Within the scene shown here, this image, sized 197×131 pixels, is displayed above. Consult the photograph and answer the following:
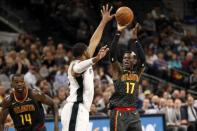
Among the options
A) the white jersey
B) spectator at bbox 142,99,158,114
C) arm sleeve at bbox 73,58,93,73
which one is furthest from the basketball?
spectator at bbox 142,99,158,114

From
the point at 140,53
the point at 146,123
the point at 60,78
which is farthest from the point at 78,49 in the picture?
the point at 60,78

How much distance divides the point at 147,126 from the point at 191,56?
6909 mm

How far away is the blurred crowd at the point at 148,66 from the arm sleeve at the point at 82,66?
4.73 metres

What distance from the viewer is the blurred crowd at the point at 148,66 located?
15.0 m

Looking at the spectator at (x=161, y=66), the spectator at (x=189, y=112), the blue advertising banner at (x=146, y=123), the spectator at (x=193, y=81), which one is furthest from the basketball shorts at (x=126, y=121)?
the spectator at (x=193, y=81)

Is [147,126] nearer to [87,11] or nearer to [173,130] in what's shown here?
[173,130]

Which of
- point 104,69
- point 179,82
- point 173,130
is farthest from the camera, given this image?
point 179,82

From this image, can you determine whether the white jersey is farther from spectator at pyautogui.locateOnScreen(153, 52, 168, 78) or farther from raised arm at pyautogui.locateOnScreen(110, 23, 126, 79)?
spectator at pyautogui.locateOnScreen(153, 52, 168, 78)

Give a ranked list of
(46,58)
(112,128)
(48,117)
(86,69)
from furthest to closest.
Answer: (46,58) < (48,117) < (112,128) < (86,69)

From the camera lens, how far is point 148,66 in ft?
64.2

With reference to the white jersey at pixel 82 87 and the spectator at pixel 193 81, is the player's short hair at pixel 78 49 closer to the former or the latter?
the white jersey at pixel 82 87

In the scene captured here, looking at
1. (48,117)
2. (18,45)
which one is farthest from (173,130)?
(18,45)

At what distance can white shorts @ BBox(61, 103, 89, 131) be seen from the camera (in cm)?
879

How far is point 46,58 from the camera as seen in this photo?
1655cm
